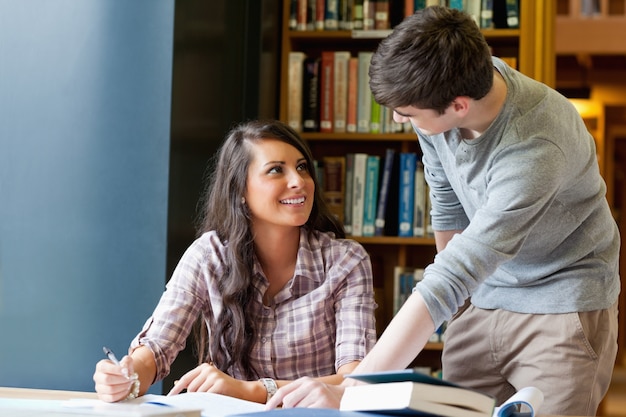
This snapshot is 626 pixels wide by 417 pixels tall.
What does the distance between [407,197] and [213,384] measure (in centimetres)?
200

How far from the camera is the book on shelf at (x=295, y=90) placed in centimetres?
355

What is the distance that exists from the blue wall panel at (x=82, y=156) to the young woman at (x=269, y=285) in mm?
411

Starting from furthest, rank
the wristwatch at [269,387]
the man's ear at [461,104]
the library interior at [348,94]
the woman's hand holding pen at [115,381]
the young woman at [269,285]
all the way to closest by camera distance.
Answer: the library interior at [348,94]
the young woman at [269,285]
the wristwatch at [269,387]
the woman's hand holding pen at [115,381]
the man's ear at [461,104]

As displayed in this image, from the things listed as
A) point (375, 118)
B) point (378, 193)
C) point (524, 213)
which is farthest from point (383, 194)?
point (524, 213)

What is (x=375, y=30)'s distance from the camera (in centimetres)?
351

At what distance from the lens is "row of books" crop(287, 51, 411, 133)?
3.52 meters

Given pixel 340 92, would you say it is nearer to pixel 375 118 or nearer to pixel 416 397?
pixel 375 118

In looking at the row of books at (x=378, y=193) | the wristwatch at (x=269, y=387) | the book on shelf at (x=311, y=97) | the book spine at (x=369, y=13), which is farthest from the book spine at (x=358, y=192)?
the wristwatch at (x=269, y=387)

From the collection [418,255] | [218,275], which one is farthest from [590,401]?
[418,255]

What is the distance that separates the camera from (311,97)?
3562 millimetres

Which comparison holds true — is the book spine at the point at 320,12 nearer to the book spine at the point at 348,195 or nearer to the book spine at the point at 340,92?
the book spine at the point at 340,92

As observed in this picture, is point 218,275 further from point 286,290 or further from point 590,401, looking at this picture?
point 590,401

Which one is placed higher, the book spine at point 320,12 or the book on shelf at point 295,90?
the book spine at point 320,12

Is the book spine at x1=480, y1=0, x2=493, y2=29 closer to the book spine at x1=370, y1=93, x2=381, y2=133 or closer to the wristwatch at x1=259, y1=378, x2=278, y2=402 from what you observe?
the book spine at x1=370, y1=93, x2=381, y2=133
